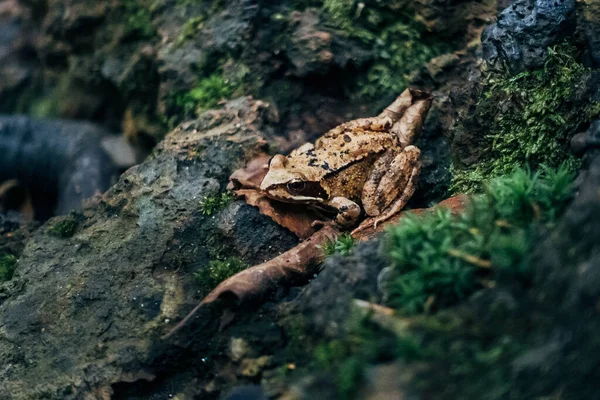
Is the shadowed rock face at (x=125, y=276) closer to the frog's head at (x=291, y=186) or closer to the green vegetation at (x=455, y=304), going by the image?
the frog's head at (x=291, y=186)

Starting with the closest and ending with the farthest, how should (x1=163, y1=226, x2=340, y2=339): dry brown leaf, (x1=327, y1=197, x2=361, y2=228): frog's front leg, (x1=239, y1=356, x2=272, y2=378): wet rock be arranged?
(x1=239, y1=356, x2=272, y2=378): wet rock
(x1=163, y1=226, x2=340, y2=339): dry brown leaf
(x1=327, y1=197, x2=361, y2=228): frog's front leg

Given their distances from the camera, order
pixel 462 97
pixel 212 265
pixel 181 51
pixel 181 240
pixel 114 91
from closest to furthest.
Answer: pixel 212 265 < pixel 181 240 < pixel 462 97 < pixel 181 51 < pixel 114 91

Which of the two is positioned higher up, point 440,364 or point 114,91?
point 440,364

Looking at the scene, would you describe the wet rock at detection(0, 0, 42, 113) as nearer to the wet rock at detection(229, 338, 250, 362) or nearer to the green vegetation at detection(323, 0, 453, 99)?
the green vegetation at detection(323, 0, 453, 99)

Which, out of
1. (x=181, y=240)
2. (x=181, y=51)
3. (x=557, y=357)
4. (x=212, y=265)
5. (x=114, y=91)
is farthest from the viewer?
(x=114, y=91)

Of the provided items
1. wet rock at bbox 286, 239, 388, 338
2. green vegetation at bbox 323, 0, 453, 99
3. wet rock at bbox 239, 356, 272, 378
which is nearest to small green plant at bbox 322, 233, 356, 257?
wet rock at bbox 286, 239, 388, 338

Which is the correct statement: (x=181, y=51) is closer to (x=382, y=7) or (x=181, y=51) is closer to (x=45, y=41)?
(x=382, y=7)

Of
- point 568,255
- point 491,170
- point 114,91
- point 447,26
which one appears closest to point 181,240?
point 491,170
